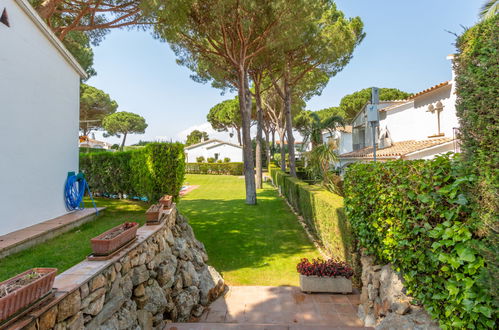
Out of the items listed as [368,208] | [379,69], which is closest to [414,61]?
[379,69]

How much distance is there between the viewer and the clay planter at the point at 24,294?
184 cm

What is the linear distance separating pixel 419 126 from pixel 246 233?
12851mm

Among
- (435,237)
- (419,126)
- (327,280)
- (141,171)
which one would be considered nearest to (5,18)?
(141,171)

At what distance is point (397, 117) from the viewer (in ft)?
56.4

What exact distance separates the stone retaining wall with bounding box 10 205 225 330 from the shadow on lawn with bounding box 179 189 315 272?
137cm

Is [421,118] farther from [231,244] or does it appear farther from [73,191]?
[73,191]

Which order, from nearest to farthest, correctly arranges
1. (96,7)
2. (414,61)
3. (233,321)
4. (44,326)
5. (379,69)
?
(44,326) → (233,321) → (96,7) → (414,61) → (379,69)

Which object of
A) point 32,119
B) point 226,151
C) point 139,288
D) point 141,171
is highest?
point 226,151

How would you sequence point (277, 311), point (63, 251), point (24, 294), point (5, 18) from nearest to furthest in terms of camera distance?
point (24, 294), point (63, 251), point (277, 311), point (5, 18)

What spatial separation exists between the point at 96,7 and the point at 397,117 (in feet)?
57.5

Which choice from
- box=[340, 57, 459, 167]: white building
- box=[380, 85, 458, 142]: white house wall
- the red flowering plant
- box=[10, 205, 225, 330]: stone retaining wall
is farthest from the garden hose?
box=[380, 85, 458, 142]: white house wall

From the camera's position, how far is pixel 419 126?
600 inches

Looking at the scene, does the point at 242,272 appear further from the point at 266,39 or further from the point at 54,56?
the point at 266,39

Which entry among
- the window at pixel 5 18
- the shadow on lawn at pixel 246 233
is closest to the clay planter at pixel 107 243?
the shadow on lawn at pixel 246 233
